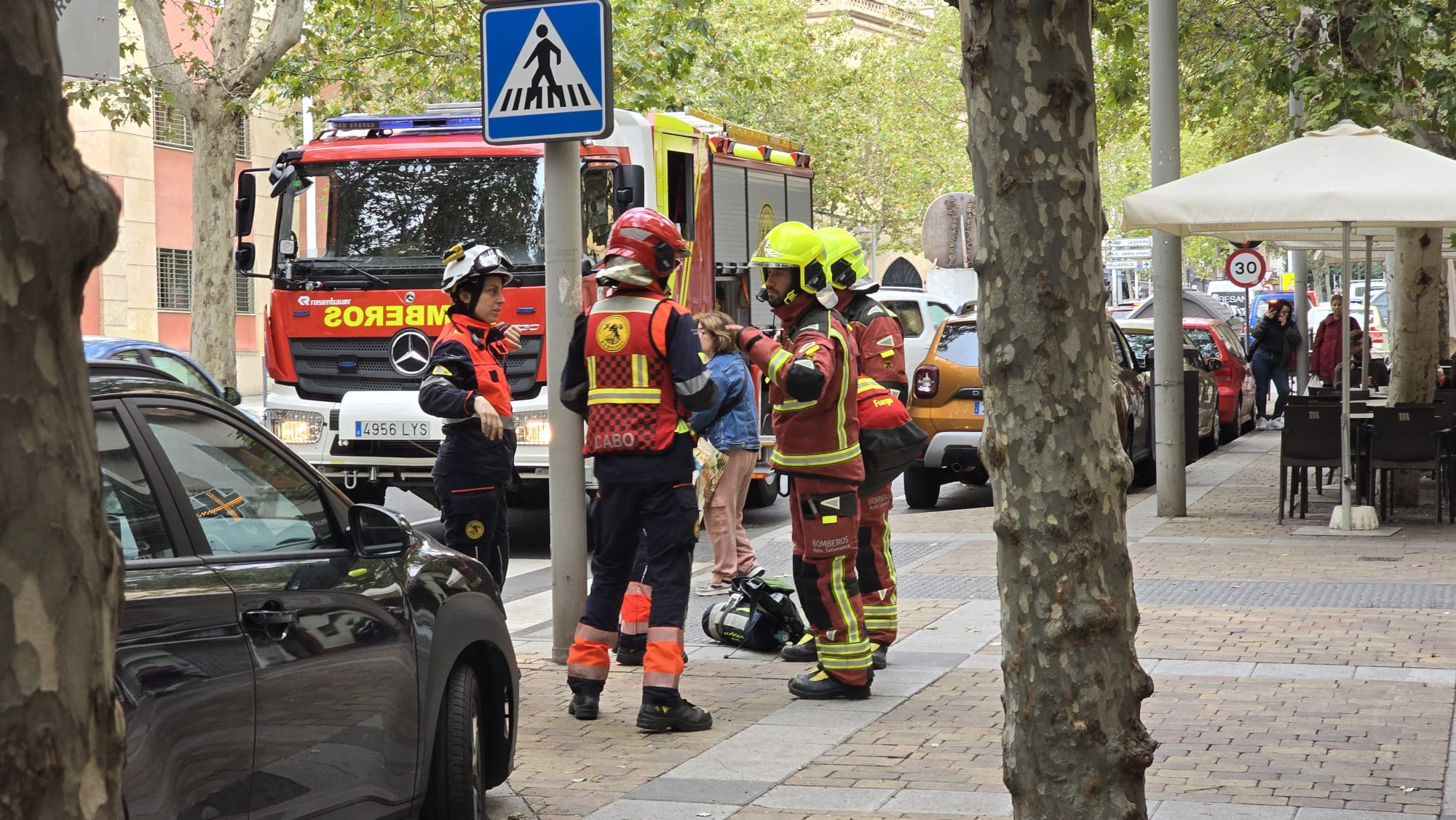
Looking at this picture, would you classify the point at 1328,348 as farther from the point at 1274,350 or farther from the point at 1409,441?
the point at 1409,441

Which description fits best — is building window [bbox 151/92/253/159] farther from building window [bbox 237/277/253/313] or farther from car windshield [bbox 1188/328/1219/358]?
car windshield [bbox 1188/328/1219/358]

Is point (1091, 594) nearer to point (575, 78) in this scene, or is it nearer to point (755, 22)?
point (575, 78)

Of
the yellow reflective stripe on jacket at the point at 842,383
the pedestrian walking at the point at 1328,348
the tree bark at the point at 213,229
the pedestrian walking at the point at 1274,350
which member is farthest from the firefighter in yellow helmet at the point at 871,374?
the pedestrian walking at the point at 1274,350

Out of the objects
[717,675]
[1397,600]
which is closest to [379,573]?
[717,675]

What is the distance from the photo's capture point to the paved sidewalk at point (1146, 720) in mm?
5535

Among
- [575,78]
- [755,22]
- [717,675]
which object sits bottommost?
[717,675]

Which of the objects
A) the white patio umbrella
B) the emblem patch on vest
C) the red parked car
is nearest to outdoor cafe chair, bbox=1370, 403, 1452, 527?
the white patio umbrella

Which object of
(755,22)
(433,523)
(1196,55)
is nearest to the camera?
(433,523)

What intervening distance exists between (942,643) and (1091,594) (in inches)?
199

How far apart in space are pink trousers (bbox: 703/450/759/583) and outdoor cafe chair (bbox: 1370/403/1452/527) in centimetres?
561

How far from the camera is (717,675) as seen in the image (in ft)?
25.7

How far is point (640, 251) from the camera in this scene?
21.7 ft

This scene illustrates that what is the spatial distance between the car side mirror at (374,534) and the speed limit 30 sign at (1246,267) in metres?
26.8

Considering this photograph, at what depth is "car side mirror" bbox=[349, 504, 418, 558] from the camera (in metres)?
4.60
